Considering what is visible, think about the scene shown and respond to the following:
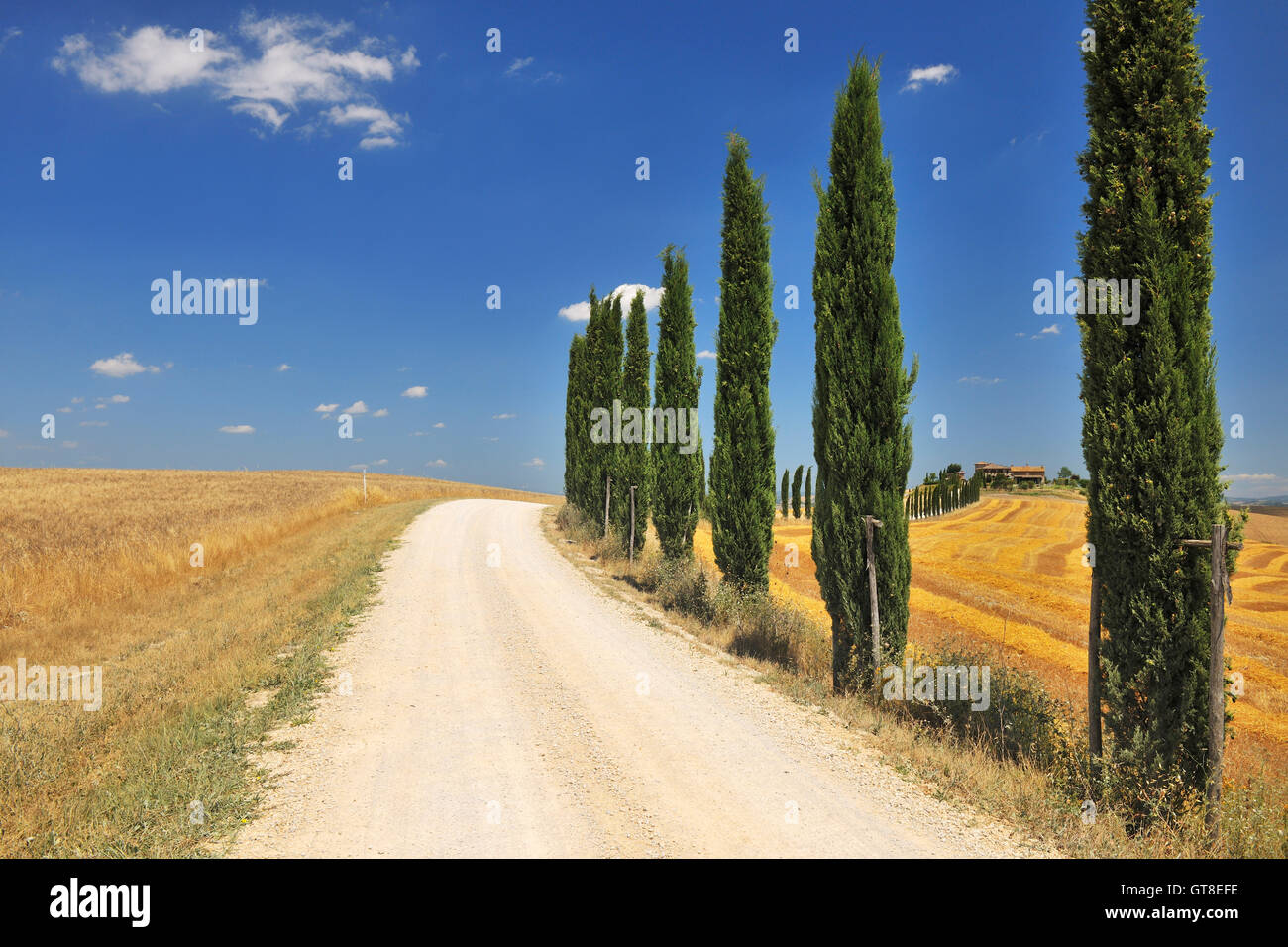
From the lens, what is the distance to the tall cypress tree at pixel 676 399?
55.7ft

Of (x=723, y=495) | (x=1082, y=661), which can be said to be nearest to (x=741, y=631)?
(x=723, y=495)

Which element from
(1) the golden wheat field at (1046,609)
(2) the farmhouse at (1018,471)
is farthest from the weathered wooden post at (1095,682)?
(2) the farmhouse at (1018,471)

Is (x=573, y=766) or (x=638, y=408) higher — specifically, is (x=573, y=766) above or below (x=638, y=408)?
below

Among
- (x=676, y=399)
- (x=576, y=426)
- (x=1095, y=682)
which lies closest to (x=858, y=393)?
(x=1095, y=682)

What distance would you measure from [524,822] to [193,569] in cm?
1686

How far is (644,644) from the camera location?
10328 millimetres

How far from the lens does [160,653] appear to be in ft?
31.9

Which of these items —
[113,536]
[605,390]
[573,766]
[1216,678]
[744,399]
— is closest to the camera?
[1216,678]

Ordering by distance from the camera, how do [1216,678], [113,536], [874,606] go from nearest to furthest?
[1216,678] < [874,606] < [113,536]

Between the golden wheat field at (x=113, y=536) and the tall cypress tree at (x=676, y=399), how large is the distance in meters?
12.4

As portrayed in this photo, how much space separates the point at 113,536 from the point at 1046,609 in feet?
101

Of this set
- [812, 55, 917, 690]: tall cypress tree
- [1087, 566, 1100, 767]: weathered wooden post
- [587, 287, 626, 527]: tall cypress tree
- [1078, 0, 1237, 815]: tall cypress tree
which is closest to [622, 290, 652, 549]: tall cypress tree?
[587, 287, 626, 527]: tall cypress tree

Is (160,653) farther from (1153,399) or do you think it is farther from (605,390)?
(605,390)
